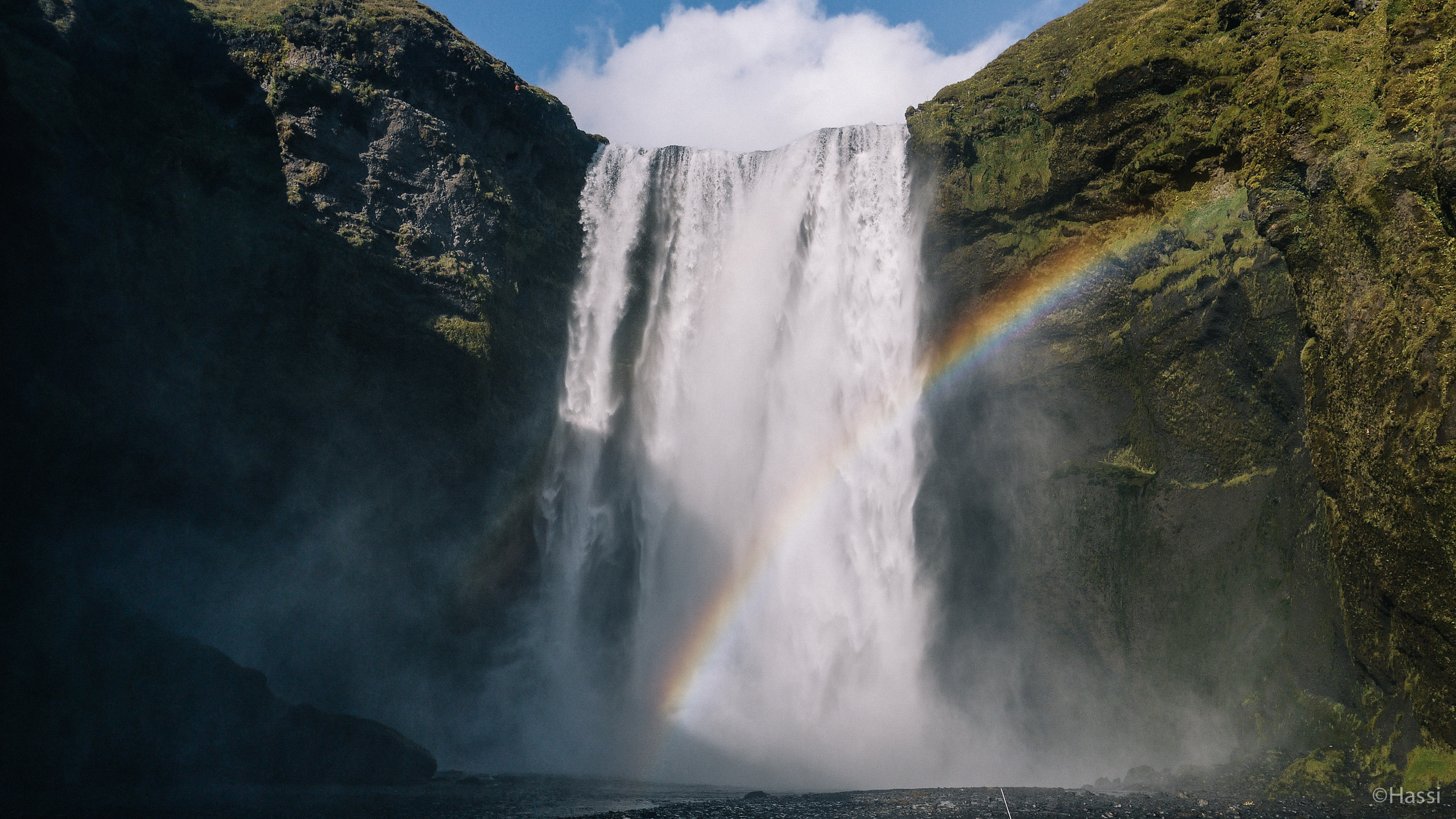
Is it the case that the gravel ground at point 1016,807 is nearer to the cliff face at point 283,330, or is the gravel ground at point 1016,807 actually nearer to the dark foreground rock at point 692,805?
the dark foreground rock at point 692,805

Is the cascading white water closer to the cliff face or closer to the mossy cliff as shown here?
the mossy cliff

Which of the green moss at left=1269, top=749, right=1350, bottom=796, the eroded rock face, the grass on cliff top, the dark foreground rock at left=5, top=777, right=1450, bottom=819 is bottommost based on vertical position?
the dark foreground rock at left=5, top=777, right=1450, bottom=819

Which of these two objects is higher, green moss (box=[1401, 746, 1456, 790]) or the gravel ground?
green moss (box=[1401, 746, 1456, 790])

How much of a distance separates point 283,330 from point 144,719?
825 centimetres

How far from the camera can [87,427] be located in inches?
580

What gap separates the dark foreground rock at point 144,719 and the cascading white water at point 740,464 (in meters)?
5.80

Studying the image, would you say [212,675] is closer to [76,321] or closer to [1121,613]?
[76,321]

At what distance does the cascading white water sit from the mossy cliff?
1.87 metres

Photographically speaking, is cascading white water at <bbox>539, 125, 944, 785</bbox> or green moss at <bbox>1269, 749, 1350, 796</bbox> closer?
green moss at <bbox>1269, 749, 1350, 796</bbox>

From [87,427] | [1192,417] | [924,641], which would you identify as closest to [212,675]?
[87,427]

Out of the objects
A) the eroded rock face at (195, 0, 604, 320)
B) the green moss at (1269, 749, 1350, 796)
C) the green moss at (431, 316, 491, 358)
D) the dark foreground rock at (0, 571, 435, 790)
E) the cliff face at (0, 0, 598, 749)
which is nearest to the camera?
the green moss at (1269, 749, 1350, 796)

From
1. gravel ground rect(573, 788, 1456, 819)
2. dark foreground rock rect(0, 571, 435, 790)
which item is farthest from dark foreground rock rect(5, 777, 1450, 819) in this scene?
dark foreground rock rect(0, 571, 435, 790)

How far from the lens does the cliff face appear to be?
14477 millimetres

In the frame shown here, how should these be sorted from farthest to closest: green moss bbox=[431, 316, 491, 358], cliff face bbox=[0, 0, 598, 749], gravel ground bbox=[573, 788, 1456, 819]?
green moss bbox=[431, 316, 491, 358] < cliff face bbox=[0, 0, 598, 749] < gravel ground bbox=[573, 788, 1456, 819]
